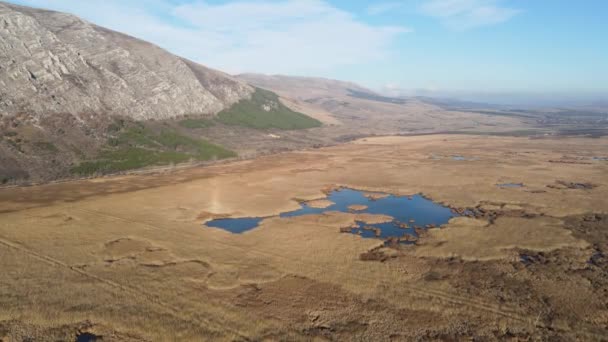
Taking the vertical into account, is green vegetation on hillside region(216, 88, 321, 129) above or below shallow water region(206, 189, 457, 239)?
above

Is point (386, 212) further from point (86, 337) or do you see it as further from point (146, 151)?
point (146, 151)

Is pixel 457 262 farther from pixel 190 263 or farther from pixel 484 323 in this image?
pixel 190 263

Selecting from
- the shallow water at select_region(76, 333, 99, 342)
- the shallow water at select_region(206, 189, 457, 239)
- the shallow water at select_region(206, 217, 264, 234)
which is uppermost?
the shallow water at select_region(206, 189, 457, 239)

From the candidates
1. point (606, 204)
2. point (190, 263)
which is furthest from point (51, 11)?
point (606, 204)

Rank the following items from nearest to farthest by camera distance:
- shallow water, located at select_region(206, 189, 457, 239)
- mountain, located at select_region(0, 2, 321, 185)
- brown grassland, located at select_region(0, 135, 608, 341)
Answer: brown grassland, located at select_region(0, 135, 608, 341) → shallow water, located at select_region(206, 189, 457, 239) → mountain, located at select_region(0, 2, 321, 185)

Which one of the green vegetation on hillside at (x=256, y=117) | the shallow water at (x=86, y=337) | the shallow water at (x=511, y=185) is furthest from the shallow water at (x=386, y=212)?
the green vegetation on hillside at (x=256, y=117)

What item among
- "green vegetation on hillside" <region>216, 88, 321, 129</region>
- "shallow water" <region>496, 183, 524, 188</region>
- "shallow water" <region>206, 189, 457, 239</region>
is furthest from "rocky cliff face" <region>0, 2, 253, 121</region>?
"shallow water" <region>496, 183, 524, 188</region>

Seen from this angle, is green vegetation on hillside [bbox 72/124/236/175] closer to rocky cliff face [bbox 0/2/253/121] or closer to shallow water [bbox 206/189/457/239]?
rocky cliff face [bbox 0/2/253/121]
